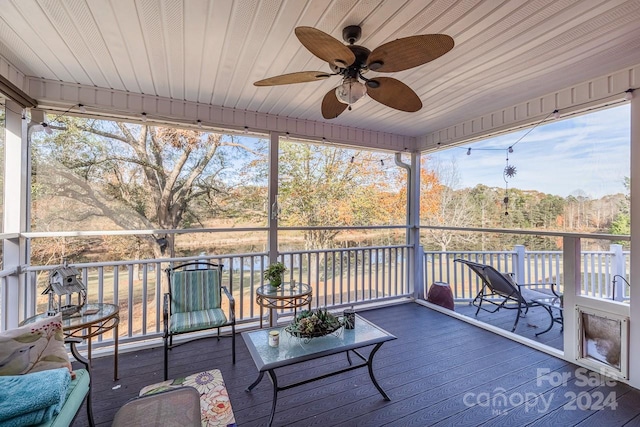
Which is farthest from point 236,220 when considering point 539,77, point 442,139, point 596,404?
point 596,404

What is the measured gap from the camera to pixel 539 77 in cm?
252

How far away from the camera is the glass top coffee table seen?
182 centimetres

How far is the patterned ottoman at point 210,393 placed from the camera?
6.16ft

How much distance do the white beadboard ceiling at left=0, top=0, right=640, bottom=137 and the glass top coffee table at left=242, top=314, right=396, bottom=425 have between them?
2.24 meters

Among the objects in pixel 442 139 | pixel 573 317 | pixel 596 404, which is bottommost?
pixel 596 404

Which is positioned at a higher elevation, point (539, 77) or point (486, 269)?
point (539, 77)

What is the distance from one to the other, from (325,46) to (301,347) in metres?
1.95

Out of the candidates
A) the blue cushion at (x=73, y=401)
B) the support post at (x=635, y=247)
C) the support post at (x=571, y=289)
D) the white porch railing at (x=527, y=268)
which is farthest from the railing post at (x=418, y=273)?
the blue cushion at (x=73, y=401)

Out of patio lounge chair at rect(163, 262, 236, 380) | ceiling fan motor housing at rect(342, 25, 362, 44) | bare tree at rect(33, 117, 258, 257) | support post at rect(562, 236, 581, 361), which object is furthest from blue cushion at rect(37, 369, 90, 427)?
support post at rect(562, 236, 581, 361)

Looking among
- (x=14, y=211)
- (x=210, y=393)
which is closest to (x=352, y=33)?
(x=210, y=393)

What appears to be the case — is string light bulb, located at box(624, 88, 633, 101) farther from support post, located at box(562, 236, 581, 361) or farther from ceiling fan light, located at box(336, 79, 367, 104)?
ceiling fan light, located at box(336, 79, 367, 104)

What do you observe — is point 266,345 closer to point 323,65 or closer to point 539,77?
point 323,65

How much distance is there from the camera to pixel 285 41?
79.1 inches

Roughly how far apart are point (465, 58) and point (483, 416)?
273 cm
